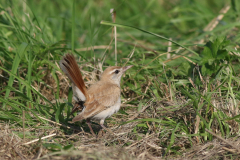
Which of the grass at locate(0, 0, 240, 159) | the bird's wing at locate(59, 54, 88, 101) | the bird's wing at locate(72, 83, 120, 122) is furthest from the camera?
the bird's wing at locate(72, 83, 120, 122)

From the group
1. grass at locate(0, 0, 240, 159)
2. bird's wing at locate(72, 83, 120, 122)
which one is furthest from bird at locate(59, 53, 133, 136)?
grass at locate(0, 0, 240, 159)

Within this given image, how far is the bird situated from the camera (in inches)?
160

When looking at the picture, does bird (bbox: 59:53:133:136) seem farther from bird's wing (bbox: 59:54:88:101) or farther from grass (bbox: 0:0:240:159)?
grass (bbox: 0:0:240:159)

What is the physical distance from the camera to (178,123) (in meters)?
4.00

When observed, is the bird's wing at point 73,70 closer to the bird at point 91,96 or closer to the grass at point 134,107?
the bird at point 91,96

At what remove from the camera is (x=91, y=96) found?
4.38m

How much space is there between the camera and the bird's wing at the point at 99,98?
13.7ft

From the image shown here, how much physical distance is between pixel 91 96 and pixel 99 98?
0.38 feet

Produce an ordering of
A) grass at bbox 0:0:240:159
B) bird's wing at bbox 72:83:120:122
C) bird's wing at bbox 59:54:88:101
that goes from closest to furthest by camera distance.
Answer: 1. grass at bbox 0:0:240:159
2. bird's wing at bbox 59:54:88:101
3. bird's wing at bbox 72:83:120:122

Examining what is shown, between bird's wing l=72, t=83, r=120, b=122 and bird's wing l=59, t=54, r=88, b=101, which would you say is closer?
bird's wing l=59, t=54, r=88, b=101

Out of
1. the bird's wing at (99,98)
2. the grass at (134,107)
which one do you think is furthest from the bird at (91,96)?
the grass at (134,107)

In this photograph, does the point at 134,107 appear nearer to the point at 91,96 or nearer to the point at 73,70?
the point at 91,96

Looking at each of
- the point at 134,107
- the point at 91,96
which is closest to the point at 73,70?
the point at 91,96

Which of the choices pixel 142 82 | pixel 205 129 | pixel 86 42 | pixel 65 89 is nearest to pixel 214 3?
pixel 86 42
